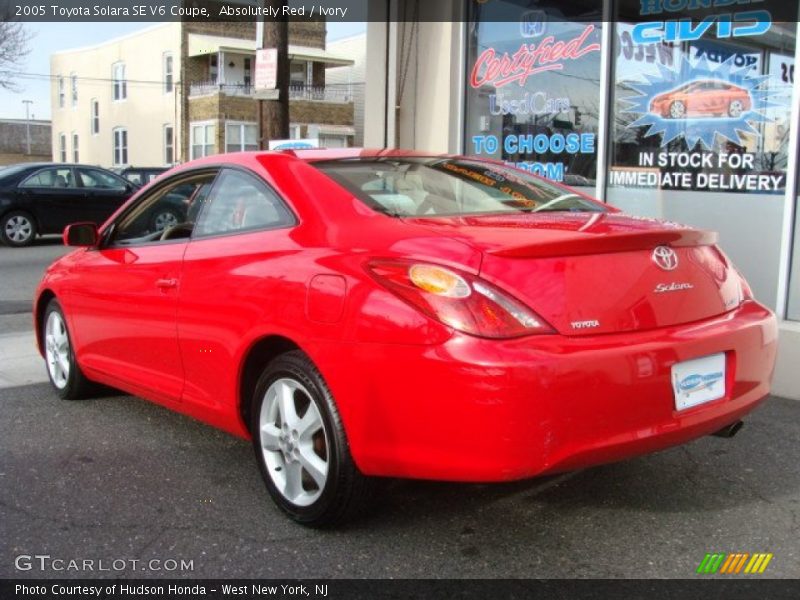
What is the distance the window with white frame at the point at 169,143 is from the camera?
123 ft

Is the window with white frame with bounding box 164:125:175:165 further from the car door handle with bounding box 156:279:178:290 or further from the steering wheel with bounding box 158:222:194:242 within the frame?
the car door handle with bounding box 156:279:178:290

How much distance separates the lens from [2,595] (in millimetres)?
2840

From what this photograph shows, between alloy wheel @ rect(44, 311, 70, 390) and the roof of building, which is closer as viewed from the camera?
alloy wheel @ rect(44, 311, 70, 390)

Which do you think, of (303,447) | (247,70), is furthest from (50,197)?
(247,70)

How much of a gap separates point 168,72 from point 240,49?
3.74m

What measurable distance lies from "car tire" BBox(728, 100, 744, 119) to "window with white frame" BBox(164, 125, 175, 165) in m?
33.7

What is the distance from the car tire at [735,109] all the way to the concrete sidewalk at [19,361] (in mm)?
5394

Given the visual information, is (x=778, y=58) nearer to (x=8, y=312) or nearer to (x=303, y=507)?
(x=303, y=507)

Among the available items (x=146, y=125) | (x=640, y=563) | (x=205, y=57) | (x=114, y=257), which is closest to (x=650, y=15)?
(x=114, y=257)

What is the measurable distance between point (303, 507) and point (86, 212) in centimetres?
1368

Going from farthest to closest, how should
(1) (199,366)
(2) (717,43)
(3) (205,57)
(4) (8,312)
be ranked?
1. (3) (205,57)
2. (4) (8,312)
3. (2) (717,43)
4. (1) (199,366)

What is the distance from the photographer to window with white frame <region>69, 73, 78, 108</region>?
44.3 m

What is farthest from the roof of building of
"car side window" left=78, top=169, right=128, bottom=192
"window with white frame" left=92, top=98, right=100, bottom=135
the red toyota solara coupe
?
the red toyota solara coupe

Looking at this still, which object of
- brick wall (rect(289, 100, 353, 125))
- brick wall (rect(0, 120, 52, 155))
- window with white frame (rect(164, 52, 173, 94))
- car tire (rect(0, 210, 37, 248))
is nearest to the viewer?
car tire (rect(0, 210, 37, 248))
